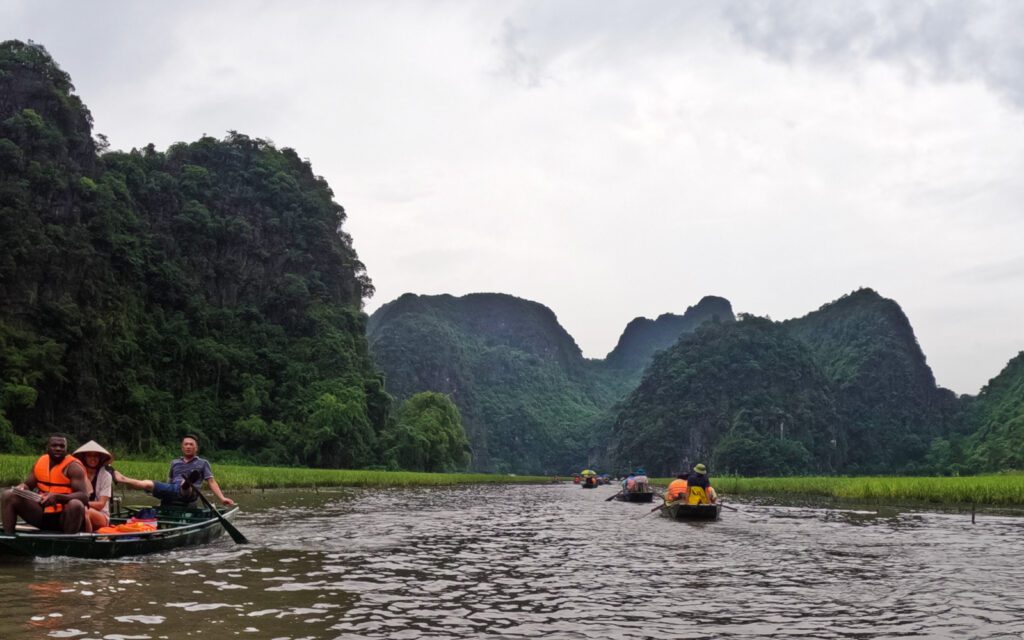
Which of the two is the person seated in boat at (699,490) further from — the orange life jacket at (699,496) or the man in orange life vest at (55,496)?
the man in orange life vest at (55,496)

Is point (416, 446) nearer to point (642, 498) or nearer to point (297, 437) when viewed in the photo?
point (297, 437)

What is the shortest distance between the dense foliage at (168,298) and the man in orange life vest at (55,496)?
3478 centimetres

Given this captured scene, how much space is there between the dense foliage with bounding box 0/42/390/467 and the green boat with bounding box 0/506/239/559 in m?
33.7

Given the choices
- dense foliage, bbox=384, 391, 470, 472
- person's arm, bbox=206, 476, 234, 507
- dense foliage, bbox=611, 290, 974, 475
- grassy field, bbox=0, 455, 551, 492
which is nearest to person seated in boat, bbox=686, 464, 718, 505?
person's arm, bbox=206, 476, 234, 507

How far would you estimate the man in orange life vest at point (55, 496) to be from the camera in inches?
424

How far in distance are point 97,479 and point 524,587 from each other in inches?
279

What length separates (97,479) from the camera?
1223 cm

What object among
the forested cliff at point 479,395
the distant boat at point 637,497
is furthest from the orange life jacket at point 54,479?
the forested cliff at point 479,395

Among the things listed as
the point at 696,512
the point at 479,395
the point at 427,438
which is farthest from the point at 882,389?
the point at 696,512

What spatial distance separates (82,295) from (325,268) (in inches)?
1233

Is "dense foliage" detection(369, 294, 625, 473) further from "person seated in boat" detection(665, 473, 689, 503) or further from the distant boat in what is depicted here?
"person seated in boat" detection(665, 473, 689, 503)

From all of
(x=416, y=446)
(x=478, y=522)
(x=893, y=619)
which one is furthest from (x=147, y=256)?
(x=893, y=619)

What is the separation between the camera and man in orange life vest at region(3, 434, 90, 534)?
424 inches

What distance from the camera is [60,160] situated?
5691cm
